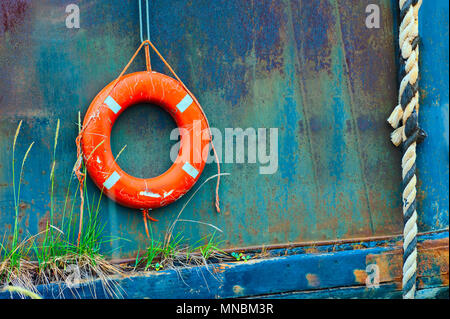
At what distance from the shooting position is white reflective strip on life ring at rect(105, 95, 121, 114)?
2271mm

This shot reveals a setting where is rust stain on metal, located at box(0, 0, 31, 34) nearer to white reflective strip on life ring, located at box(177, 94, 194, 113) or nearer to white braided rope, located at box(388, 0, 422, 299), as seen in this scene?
white reflective strip on life ring, located at box(177, 94, 194, 113)

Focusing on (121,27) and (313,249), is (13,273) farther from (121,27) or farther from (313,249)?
(313,249)

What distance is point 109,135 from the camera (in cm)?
231

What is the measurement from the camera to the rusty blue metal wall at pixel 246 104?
230 centimetres

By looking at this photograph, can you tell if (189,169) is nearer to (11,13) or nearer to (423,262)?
(11,13)

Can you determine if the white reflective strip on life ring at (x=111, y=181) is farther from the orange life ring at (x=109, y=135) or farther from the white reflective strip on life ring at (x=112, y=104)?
the white reflective strip on life ring at (x=112, y=104)

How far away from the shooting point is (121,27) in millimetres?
2402

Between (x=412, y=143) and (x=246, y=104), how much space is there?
0.86 m

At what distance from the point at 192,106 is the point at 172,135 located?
178 mm

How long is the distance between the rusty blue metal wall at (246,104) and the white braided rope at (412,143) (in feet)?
0.27

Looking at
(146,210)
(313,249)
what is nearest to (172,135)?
(146,210)

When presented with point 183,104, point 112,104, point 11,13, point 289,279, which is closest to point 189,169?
point 183,104

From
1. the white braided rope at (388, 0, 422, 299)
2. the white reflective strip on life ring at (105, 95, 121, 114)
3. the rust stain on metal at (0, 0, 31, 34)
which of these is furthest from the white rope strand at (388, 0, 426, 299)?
the rust stain on metal at (0, 0, 31, 34)

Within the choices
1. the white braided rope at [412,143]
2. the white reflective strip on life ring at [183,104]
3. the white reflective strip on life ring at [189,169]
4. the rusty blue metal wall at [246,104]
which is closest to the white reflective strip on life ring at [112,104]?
the rusty blue metal wall at [246,104]
